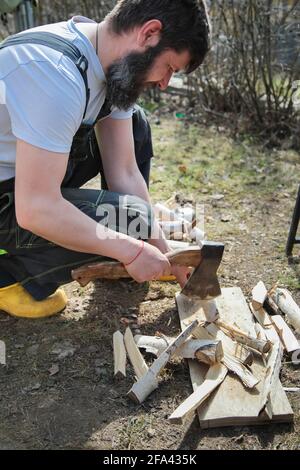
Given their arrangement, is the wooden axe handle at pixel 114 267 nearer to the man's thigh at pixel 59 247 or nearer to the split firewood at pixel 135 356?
the man's thigh at pixel 59 247

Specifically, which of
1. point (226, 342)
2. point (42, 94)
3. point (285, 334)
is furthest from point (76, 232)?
point (285, 334)

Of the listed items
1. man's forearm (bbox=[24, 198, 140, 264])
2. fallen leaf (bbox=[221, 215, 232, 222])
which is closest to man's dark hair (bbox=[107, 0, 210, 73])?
man's forearm (bbox=[24, 198, 140, 264])

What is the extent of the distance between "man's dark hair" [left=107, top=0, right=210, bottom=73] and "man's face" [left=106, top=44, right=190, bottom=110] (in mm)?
40

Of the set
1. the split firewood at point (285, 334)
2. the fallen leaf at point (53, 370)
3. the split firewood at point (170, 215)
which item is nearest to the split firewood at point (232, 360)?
the split firewood at point (285, 334)

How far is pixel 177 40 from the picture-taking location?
2020 millimetres

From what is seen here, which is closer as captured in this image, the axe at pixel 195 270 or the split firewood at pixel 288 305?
the axe at pixel 195 270

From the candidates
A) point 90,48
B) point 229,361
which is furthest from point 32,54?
point 229,361

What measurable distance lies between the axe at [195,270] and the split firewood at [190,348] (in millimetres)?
276

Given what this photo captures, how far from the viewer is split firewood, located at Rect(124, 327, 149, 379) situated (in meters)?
2.31

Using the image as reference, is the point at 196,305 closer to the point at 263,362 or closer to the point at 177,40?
the point at 263,362

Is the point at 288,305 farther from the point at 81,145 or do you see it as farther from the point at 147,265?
the point at 81,145

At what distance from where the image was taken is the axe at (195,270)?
92.6 inches

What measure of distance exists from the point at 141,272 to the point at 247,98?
341 centimetres

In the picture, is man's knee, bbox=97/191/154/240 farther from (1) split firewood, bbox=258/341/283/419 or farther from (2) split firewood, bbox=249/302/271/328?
(1) split firewood, bbox=258/341/283/419
